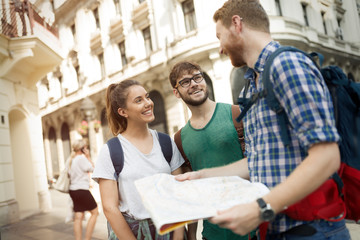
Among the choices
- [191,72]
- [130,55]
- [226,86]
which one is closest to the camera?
[191,72]

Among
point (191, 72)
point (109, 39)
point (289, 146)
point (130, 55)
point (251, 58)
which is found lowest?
point (289, 146)

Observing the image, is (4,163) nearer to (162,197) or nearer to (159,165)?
(159,165)

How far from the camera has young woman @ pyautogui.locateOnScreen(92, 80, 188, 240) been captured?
1.85 meters

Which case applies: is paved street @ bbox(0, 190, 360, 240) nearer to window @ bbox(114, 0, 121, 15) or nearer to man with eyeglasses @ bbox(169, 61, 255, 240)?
man with eyeglasses @ bbox(169, 61, 255, 240)

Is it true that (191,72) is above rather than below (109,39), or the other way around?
below

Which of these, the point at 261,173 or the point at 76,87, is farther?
the point at 76,87

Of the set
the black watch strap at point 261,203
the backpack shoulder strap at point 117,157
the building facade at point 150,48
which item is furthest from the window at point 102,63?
the black watch strap at point 261,203

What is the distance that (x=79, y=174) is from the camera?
4789 millimetres

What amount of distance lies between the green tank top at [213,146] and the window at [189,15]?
1026 cm

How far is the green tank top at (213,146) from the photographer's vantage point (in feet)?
7.11

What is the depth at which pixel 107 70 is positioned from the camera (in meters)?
16.2

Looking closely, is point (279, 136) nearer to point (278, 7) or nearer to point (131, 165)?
point (131, 165)

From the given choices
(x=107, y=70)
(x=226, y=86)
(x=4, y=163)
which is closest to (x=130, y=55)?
(x=107, y=70)

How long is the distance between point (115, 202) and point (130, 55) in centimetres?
1304
